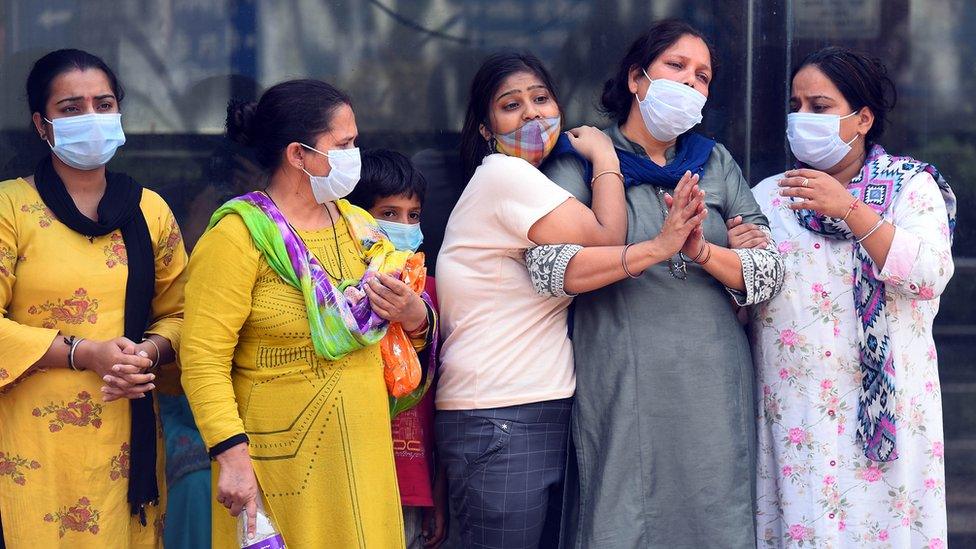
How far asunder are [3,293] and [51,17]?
1282 mm

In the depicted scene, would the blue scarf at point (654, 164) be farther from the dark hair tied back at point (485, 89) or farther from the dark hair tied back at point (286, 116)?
the dark hair tied back at point (286, 116)

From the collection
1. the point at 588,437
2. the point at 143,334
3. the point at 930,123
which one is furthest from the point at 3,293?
the point at 930,123

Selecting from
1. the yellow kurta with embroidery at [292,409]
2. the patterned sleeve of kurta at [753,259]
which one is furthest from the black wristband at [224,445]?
the patterned sleeve of kurta at [753,259]

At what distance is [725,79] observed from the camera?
4258 mm

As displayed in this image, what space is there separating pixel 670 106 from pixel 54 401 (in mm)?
1894

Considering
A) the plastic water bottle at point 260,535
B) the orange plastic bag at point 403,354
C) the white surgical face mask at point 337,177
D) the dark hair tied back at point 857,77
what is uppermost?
the dark hair tied back at point 857,77

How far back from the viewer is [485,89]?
3492 millimetres

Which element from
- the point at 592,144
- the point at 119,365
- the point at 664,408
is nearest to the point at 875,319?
the point at 664,408

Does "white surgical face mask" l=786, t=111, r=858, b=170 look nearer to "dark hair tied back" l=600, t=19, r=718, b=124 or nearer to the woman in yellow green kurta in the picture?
"dark hair tied back" l=600, t=19, r=718, b=124

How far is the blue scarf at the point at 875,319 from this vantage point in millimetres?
3293

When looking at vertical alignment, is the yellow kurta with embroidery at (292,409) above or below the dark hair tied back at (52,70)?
below

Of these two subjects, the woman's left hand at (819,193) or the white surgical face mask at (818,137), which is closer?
the woman's left hand at (819,193)

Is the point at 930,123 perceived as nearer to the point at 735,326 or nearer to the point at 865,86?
the point at 865,86

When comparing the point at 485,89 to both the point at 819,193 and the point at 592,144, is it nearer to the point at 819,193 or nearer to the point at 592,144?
the point at 592,144
